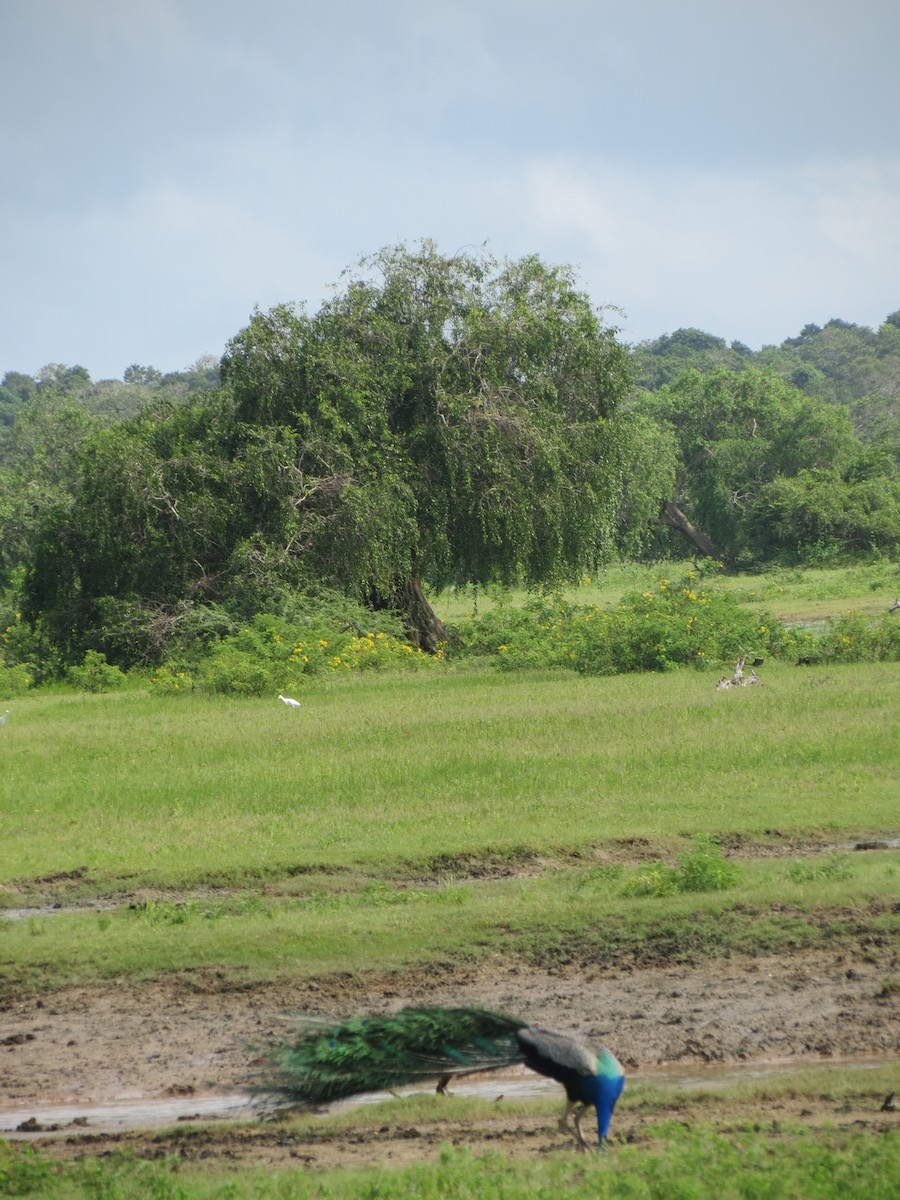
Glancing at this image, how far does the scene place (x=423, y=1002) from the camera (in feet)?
24.3

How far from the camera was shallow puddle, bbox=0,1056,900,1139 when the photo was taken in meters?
6.36

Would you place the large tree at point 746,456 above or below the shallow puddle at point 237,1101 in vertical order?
above

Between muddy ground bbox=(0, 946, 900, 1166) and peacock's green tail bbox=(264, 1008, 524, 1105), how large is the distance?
310 millimetres

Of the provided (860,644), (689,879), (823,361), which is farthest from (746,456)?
(823,361)

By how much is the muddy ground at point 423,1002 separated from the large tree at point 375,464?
16341mm

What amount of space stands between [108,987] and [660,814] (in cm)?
502

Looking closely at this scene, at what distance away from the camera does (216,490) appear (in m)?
24.9

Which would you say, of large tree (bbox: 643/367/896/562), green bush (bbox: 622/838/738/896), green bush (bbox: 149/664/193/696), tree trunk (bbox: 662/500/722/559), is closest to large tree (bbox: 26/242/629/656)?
green bush (bbox: 149/664/193/696)

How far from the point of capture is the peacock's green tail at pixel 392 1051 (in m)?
5.65

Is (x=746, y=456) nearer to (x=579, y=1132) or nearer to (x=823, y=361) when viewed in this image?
(x=579, y=1132)

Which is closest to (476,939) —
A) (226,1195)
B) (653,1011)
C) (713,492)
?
(653,1011)

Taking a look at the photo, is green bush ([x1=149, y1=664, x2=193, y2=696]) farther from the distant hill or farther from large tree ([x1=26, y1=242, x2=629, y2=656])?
the distant hill

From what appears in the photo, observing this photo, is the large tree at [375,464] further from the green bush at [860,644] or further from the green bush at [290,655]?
the green bush at [860,644]

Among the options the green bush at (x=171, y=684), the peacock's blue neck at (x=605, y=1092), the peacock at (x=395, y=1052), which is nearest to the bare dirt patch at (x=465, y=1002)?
the peacock at (x=395, y=1052)
